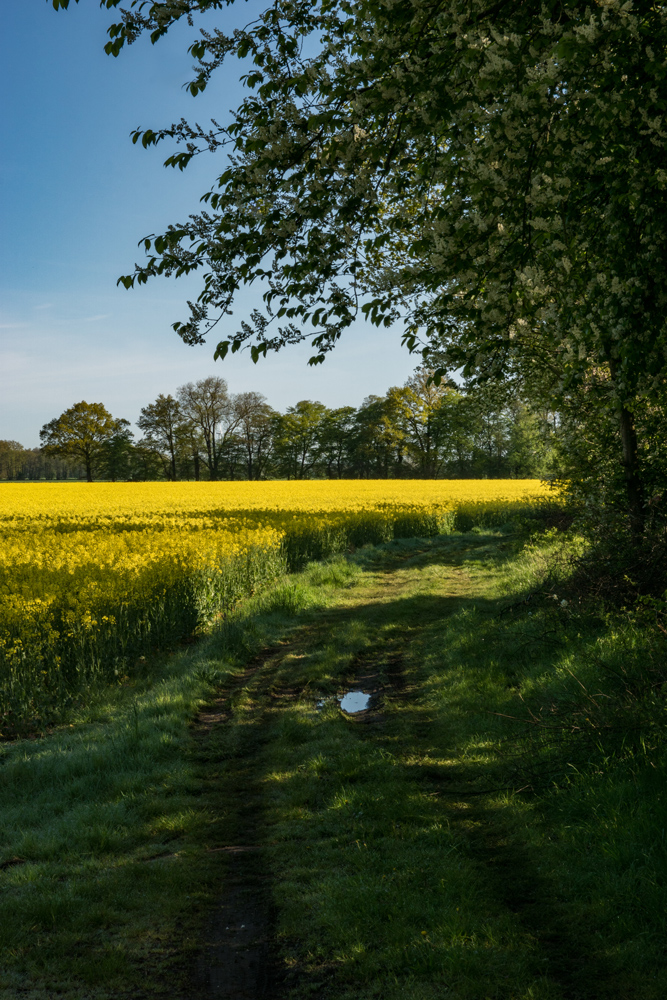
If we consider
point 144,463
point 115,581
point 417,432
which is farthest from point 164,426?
point 115,581

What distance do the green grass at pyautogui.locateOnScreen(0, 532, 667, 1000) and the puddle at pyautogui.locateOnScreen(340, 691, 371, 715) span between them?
24 centimetres

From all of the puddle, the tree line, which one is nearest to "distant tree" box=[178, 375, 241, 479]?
the tree line

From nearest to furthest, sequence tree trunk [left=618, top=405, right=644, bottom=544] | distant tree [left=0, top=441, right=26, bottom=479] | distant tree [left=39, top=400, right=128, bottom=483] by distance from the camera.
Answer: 1. tree trunk [left=618, top=405, right=644, bottom=544]
2. distant tree [left=39, top=400, right=128, bottom=483]
3. distant tree [left=0, top=441, right=26, bottom=479]

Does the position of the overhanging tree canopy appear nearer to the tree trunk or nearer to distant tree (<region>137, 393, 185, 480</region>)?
the tree trunk

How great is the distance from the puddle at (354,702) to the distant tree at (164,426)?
81.4 meters

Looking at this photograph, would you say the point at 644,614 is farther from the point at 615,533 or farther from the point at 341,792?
the point at 341,792

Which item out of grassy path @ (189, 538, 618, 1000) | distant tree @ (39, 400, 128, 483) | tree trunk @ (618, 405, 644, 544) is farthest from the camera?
distant tree @ (39, 400, 128, 483)

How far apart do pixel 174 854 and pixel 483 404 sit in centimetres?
1025

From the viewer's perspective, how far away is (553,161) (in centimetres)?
440

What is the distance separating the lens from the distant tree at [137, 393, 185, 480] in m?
88.4

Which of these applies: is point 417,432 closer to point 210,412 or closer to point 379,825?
point 210,412

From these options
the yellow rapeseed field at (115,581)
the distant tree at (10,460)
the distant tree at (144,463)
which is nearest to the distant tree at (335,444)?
the distant tree at (144,463)

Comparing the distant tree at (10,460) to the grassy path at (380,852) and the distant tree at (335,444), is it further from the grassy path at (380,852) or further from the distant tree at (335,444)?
the grassy path at (380,852)

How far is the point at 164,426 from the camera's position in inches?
3509
